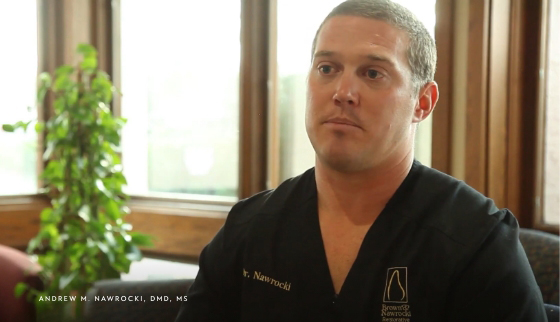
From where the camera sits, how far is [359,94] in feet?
3.53

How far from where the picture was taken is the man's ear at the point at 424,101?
1192mm

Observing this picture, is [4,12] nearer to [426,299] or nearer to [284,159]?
[284,159]

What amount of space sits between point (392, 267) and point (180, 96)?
6.50ft

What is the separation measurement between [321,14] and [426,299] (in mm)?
1679

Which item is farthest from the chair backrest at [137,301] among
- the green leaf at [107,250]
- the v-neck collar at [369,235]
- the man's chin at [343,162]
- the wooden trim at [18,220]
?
the wooden trim at [18,220]

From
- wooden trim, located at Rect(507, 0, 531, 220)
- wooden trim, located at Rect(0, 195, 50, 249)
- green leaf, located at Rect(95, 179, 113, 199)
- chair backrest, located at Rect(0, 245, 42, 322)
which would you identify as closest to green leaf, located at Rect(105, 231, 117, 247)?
green leaf, located at Rect(95, 179, 113, 199)

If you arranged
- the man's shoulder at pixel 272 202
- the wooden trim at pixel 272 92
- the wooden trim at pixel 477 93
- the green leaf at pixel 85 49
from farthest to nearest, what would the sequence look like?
the wooden trim at pixel 272 92, the green leaf at pixel 85 49, the wooden trim at pixel 477 93, the man's shoulder at pixel 272 202

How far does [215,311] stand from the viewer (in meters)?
1.23

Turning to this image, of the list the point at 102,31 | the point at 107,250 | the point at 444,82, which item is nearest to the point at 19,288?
the point at 107,250

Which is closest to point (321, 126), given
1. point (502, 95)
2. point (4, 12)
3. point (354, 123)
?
point (354, 123)

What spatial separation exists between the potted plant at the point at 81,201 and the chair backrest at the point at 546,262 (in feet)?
4.97

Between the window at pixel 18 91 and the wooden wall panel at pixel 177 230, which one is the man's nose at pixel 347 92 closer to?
the wooden wall panel at pixel 177 230

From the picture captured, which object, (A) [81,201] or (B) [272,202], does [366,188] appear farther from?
(A) [81,201]

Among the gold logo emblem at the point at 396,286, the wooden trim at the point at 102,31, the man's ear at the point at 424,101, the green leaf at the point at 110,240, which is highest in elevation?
the wooden trim at the point at 102,31
